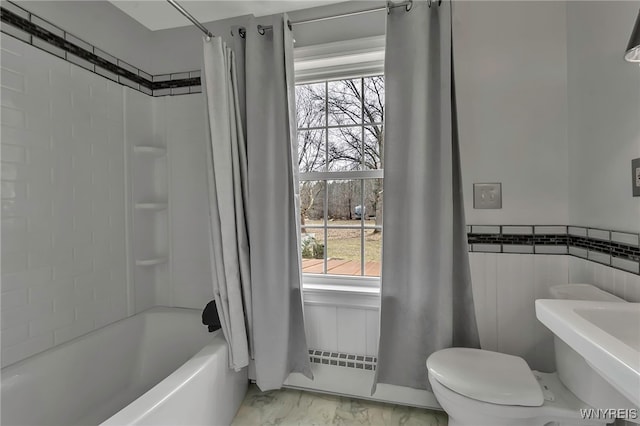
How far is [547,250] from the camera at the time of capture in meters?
1.52

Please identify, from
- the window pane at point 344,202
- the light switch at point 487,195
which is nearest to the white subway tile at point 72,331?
the window pane at point 344,202

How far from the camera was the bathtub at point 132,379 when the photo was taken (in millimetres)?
1205

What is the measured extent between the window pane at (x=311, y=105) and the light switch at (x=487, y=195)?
3.31ft

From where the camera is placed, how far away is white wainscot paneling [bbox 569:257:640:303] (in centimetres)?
111

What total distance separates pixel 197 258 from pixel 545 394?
2.01 meters

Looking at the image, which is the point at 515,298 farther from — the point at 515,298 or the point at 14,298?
the point at 14,298

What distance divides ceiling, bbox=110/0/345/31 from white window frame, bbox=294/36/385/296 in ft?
0.85

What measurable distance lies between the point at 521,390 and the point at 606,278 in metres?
0.61

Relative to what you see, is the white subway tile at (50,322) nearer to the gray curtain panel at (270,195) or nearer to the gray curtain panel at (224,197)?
the gray curtain panel at (224,197)

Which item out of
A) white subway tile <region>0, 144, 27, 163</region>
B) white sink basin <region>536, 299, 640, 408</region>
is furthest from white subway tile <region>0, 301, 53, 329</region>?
white sink basin <region>536, 299, 640, 408</region>

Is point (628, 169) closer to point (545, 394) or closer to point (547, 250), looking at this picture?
point (547, 250)

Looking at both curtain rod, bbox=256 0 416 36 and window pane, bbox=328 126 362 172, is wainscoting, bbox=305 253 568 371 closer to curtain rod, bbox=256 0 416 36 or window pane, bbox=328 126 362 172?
window pane, bbox=328 126 362 172

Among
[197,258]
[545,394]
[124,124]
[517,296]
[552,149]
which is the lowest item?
[545,394]

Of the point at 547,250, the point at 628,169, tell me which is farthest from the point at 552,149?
the point at 547,250
